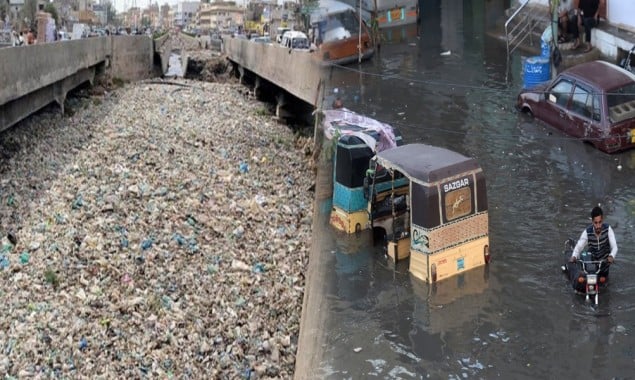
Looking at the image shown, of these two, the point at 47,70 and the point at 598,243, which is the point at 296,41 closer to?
the point at 47,70

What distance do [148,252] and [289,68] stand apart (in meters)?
11.1

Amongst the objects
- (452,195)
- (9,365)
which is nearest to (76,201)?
(9,365)

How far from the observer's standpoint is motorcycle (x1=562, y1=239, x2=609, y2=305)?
741cm

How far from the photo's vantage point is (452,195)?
25.6 feet

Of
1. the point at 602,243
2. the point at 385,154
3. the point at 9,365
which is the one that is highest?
the point at 385,154

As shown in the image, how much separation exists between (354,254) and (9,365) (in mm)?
4514

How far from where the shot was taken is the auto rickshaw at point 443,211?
7723 millimetres

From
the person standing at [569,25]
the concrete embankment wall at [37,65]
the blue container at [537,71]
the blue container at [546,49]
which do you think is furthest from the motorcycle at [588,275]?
the person standing at [569,25]

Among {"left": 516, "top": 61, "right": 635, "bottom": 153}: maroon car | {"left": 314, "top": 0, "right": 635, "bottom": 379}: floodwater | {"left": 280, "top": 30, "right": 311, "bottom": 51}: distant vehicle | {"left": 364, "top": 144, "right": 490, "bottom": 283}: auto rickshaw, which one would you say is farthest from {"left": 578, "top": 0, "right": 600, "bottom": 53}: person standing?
{"left": 280, "top": 30, "right": 311, "bottom": 51}: distant vehicle

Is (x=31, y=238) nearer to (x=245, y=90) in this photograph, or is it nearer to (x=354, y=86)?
(x=354, y=86)

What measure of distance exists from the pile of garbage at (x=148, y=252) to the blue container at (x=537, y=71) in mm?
5915

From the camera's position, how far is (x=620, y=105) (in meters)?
12.0

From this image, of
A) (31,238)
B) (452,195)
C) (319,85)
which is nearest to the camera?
(452,195)

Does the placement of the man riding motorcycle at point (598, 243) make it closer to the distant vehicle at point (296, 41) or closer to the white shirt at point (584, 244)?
the white shirt at point (584, 244)
